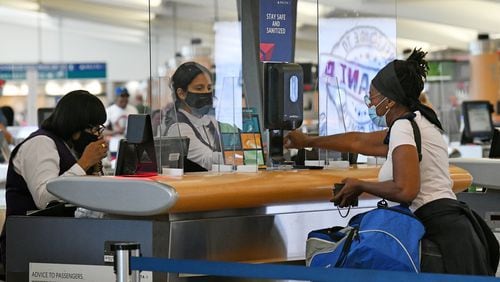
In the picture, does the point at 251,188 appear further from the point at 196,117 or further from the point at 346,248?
the point at 196,117

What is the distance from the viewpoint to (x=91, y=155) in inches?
197

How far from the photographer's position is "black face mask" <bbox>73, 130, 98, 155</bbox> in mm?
5141

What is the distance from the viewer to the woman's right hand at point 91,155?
498 cm

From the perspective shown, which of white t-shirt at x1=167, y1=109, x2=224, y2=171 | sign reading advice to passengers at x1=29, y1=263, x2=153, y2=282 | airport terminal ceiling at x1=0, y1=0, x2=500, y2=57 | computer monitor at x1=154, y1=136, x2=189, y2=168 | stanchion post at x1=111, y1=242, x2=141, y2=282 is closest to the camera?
stanchion post at x1=111, y1=242, x2=141, y2=282

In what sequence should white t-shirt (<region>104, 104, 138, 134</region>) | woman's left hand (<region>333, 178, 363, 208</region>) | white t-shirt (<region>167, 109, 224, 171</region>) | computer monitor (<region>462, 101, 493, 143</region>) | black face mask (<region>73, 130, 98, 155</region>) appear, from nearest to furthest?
woman's left hand (<region>333, 178, 363, 208</region>) < black face mask (<region>73, 130, 98, 155</region>) < white t-shirt (<region>167, 109, 224, 171</region>) < computer monitor (<region>462, 101, 493, 143</region>) < white t-shirt (<region>104, 104, 138, 134</region>)

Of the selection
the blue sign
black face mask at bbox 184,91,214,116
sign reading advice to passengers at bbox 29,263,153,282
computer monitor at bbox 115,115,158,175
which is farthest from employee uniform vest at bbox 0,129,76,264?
the blue sign

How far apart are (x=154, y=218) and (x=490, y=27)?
18212mm

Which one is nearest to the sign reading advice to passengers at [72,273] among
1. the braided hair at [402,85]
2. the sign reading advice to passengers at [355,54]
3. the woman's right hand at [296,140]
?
the braided hair at [402,85]

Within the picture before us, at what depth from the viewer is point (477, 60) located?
23.1m

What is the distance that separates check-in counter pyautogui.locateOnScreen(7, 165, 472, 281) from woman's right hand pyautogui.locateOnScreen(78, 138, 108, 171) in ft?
1.64

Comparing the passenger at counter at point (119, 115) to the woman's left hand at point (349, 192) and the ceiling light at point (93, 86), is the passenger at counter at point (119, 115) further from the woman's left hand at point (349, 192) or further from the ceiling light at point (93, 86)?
the woman's left hand at point (349, 192)

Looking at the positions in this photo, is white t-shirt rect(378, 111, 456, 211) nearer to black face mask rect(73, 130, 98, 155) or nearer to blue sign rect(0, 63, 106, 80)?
black face mask rect(73, 130, 98, 155)

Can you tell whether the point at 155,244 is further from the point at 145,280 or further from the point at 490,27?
the point at 490,27

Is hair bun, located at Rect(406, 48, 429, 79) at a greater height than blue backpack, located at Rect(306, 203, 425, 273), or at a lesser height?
greater
